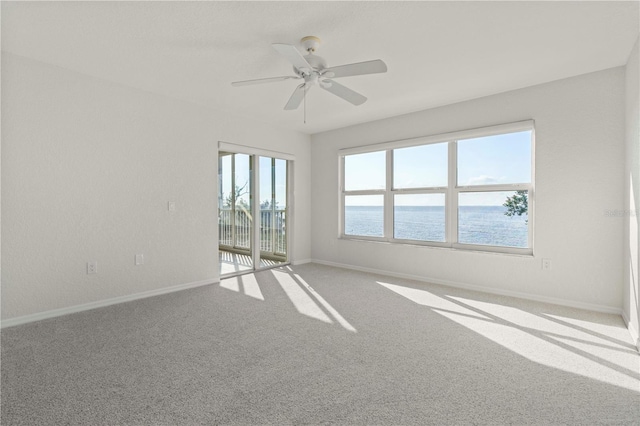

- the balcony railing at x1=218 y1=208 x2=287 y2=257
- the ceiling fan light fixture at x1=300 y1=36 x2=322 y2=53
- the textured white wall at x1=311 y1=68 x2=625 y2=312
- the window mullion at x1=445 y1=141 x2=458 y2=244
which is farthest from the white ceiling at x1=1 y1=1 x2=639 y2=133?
the balcony railing at x1=218 y1=208 x2=287 y2=257

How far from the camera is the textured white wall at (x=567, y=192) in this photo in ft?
10.2

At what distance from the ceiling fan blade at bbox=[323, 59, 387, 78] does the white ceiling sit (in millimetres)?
279

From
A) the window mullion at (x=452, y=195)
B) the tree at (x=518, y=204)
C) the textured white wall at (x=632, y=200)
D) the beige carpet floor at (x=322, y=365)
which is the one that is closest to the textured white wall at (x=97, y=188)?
the beige carpet floor at (x=322, y=365)

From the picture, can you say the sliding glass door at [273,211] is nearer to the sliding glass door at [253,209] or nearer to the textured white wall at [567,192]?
the sliding glass door at [253,209]

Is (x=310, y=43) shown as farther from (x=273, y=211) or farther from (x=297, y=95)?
(x=273, y=211)

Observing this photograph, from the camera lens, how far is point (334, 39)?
2498 mm

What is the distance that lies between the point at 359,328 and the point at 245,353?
991 millimetres

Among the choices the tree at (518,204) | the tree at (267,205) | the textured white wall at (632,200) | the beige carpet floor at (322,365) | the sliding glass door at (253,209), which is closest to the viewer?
the beige carpet floor at (322,365)

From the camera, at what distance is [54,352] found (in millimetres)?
2268

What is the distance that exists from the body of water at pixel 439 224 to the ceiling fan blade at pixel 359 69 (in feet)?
8.45

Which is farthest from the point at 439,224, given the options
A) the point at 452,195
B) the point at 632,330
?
the point at 632,330

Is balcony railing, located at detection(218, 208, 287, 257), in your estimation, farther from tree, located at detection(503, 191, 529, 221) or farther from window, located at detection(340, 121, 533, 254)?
tree, located at detection(503, 191, 529, 221)

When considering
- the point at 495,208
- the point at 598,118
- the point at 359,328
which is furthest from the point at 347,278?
the point at 598,118

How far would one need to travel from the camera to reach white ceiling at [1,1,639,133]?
216cm
